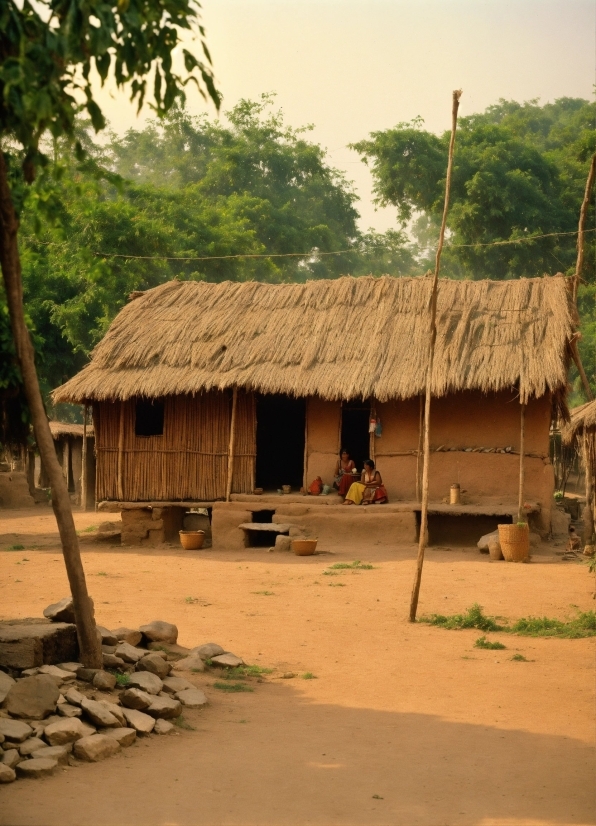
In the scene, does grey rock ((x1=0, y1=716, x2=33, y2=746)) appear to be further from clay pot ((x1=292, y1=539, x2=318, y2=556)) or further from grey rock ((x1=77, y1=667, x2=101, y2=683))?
clay pot ((x1=292, y1=539, x2=318, y2=556))

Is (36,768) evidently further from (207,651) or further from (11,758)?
(207,651)

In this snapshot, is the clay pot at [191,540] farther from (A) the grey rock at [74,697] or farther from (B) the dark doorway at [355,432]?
(A) the grey rock at [74,697]

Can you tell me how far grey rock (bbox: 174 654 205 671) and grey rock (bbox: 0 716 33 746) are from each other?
2219mm

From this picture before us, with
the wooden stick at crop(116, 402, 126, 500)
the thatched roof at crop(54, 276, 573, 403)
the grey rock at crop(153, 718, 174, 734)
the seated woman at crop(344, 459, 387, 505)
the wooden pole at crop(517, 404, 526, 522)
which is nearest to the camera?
the grey rock at crop(153, 718, 174, 734)

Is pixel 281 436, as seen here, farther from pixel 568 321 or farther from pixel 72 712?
pixel 72 712

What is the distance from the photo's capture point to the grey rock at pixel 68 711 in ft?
20.2

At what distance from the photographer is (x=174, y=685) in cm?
729

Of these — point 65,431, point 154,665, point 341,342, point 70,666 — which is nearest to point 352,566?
point 341,342

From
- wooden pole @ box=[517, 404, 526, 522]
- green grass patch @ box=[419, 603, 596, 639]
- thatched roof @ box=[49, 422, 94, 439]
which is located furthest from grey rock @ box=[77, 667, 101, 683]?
thatched roof @ box=[49, 422, 94, 439]

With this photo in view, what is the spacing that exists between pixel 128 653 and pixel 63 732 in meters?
1.70

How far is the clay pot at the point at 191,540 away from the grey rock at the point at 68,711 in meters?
9.82

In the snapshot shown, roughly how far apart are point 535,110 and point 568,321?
130 ft

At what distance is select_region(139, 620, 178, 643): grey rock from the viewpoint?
28.0 ft

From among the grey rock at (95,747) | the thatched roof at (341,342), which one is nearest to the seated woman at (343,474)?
the thatched roof at (341,342)
